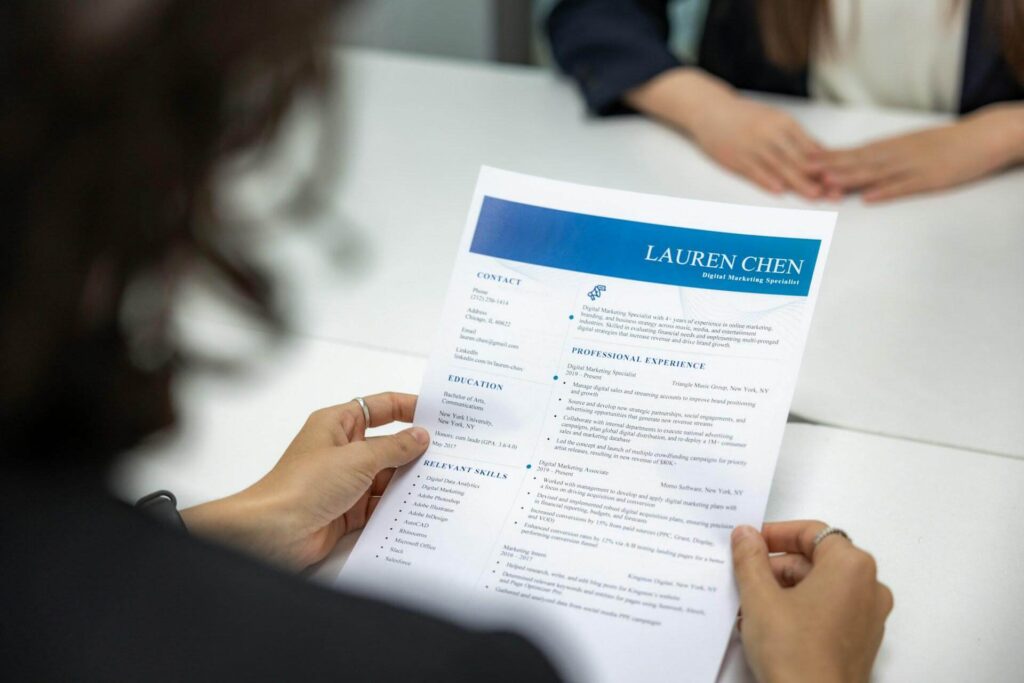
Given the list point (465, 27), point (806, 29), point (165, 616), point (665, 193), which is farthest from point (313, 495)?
point (465, 27)

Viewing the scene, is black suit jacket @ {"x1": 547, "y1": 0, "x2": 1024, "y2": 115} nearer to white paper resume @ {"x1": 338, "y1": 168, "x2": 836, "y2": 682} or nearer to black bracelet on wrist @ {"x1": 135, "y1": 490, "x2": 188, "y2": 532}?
white paper resume @ {"x1": 338, "y1": 168, "x2": 836, "y2": 682}

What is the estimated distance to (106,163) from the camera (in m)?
0.32

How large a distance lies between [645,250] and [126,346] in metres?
0.43

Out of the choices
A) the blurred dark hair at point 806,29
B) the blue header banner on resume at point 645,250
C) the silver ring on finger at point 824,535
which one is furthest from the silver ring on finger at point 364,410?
the blurred dark hair at point 806,29

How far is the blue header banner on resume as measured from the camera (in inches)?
27.8

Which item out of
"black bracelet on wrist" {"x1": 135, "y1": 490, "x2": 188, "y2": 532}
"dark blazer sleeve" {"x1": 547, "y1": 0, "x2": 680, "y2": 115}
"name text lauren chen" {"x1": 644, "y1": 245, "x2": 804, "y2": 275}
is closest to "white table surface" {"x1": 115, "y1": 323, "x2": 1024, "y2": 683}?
"black bracelet on wrist" {"x1": 135, "y1": 490, "x2": 188, "y2": 532}

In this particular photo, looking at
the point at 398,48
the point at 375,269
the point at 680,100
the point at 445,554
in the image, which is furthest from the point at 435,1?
the point at 445,554

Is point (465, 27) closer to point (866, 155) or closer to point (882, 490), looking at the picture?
point (866, 155)

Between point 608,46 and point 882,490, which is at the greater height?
point 608,46

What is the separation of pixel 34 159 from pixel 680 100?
2.85 ft

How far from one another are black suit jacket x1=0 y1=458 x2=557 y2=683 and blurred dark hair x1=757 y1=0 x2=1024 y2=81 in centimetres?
92

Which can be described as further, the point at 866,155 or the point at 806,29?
the point at 806,29

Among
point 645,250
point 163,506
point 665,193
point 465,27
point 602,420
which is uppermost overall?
point 465,27

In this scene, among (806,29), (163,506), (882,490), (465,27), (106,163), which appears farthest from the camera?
(465,27)
